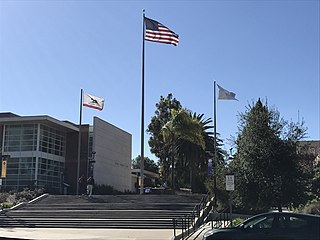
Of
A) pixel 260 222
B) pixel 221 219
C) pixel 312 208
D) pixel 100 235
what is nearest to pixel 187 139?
pixel 312 208

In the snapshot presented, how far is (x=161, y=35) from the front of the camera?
35312 millimetres

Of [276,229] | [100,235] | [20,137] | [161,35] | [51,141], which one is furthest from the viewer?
[51,141]

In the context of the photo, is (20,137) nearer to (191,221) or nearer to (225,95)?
(225,95)

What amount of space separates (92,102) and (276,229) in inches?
Result: 1367

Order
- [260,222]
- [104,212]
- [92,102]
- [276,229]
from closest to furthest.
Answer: [276,229], [260,222], [104,212], [92,102]

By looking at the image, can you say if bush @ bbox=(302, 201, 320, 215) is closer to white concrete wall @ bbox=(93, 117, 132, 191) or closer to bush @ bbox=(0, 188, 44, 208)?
bush @ bbox=(0, 188, 44, 208)

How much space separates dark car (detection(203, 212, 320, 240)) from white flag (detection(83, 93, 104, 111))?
33417 millimetres

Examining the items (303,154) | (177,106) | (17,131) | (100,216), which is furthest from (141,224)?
(177,106)

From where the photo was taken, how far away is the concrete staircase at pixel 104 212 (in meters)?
24.8

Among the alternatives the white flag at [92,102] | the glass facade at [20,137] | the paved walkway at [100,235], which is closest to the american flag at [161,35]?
the white flag at [92,102]

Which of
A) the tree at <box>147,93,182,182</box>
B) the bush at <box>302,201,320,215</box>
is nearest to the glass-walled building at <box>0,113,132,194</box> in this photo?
the tree at <box>147,93,182,182</box>

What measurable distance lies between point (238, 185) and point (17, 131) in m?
32.7

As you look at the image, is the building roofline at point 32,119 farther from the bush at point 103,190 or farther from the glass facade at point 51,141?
the bush at point 103,190

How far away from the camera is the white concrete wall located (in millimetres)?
49969
